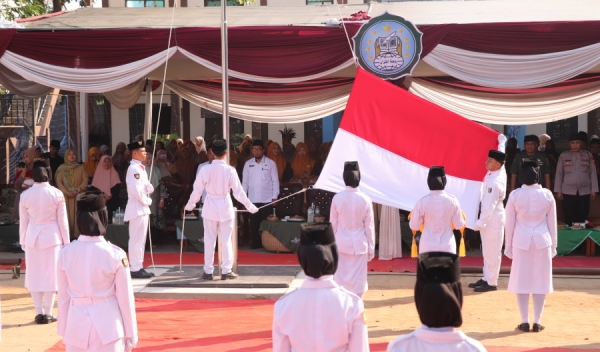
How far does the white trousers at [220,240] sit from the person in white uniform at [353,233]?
2.59 metres

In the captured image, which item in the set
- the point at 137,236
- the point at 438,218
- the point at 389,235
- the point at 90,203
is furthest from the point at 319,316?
the point at 389,235

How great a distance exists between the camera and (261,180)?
1341cm

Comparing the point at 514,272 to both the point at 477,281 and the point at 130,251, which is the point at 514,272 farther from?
the point at 130,251

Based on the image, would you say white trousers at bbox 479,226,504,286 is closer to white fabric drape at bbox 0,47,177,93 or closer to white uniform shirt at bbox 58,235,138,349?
white fabric drape at bbox 0,47,177,93

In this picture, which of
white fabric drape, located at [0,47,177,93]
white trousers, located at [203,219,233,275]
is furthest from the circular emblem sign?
white trousers, located at [203,219,233,275]

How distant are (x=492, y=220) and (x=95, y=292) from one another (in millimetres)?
6049

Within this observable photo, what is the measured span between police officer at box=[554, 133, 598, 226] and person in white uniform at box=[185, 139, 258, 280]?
18.1 ft

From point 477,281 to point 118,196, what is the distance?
257 inches

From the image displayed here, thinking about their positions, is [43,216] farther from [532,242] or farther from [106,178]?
[532,242]

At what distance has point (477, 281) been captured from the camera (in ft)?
34.5

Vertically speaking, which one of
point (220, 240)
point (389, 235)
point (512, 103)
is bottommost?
point (389, 235)

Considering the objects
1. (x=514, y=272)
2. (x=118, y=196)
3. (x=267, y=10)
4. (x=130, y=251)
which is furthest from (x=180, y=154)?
(x=514, y=272)

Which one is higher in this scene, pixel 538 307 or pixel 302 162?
pixel 302 162

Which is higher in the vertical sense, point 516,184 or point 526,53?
point 526,53
